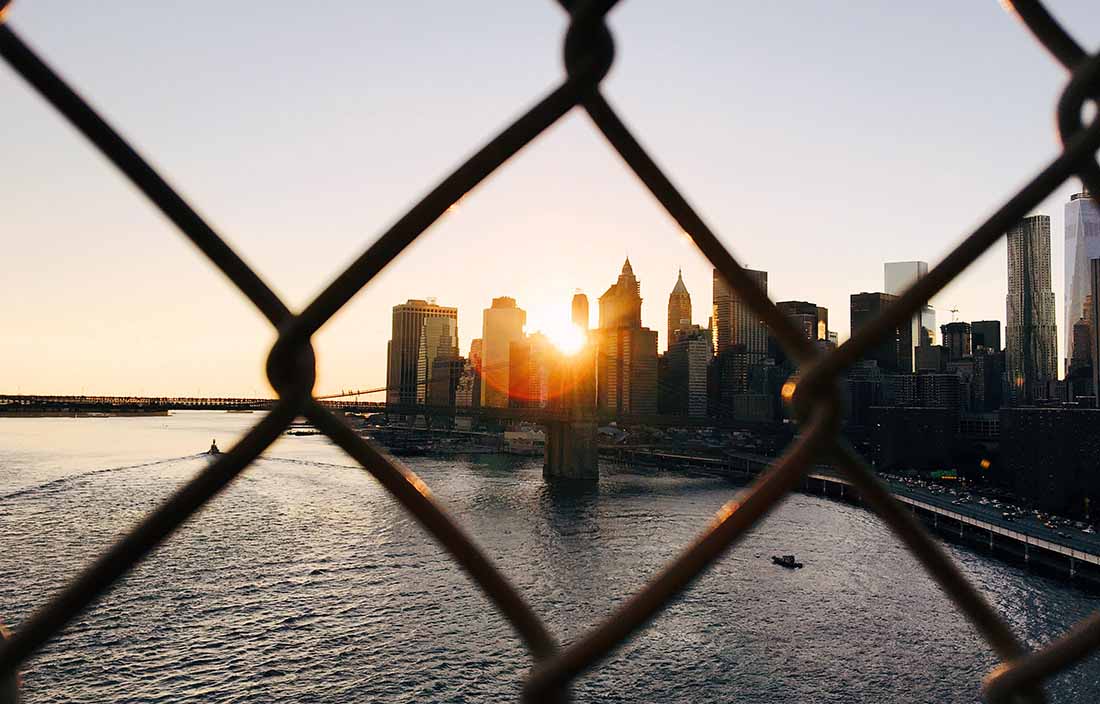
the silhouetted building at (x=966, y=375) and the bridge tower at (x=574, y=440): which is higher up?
the silhouetted building at (x=966, y=375)

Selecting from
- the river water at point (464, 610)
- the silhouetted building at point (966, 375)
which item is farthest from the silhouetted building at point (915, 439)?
the silhouetted building at point (966, 375)

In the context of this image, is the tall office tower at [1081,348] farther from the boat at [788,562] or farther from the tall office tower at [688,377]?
the boat at [788,562]

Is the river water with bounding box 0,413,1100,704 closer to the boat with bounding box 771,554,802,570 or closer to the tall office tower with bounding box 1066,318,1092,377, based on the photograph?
the boat with bounding box 771,554,802,570

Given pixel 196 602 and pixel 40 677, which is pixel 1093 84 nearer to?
pixel 40 677

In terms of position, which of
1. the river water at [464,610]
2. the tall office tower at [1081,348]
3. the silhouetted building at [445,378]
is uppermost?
the tall office tower at [1081,348]

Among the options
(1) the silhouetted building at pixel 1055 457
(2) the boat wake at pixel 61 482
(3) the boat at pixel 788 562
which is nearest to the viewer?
(3) the boat at pixel 788 562

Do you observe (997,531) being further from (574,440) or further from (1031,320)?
(1031,320)
